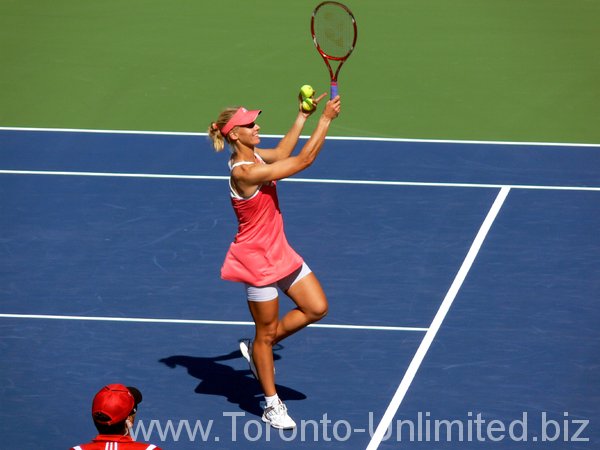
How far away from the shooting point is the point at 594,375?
33.7 feet

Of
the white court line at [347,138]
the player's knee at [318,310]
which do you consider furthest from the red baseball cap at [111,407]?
the white court line at [347,138]

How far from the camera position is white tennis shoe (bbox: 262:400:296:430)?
31.2ft

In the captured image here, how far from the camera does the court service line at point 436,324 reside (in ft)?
31.5

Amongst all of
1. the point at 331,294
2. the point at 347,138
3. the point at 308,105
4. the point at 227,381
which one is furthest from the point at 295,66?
the point at 308,105

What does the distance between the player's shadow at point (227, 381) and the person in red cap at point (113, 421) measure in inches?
143

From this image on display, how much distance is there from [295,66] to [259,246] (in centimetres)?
930

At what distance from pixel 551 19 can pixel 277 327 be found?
38.9 ft

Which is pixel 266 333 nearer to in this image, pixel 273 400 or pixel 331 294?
pixel 273 400

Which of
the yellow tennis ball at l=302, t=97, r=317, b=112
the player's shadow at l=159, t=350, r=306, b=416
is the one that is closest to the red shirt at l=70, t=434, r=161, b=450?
the player's shadow at l=159, t=350, r=306, b=416

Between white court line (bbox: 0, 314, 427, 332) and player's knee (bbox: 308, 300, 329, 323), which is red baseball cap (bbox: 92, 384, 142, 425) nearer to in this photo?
player's knee (bbox: 308, 300, 329, 323)

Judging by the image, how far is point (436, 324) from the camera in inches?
444

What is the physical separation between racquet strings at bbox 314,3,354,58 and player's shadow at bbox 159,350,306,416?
272 centimetres

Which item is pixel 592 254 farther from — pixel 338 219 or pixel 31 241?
pixel 31 241

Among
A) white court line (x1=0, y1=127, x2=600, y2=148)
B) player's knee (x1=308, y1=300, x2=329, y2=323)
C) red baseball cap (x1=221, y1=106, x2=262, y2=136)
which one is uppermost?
white court line (x1=0, y1=127, x2=600, y2=148)
